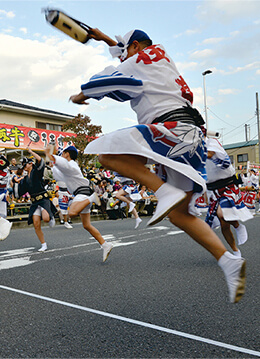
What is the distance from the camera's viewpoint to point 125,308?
322 cm

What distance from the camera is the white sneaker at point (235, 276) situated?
7.45 ft

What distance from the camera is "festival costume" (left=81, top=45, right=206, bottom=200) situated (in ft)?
7.98

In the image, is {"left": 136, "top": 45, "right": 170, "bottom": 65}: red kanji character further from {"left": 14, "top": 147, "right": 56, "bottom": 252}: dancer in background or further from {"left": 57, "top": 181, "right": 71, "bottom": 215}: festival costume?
{"left": 57, "top": 181, "right": 71, "bottom": 215}: festival costume

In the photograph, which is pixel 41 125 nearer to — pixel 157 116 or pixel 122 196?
pixel 122 196

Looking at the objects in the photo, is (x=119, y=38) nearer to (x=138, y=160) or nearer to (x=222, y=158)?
(x=138, y=160)

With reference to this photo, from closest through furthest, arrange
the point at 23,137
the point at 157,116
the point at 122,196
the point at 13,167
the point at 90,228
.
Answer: the point at 157,116 → the point at 90,228 → the point at 122,196 → the point at 13,167 → the point at 23,137

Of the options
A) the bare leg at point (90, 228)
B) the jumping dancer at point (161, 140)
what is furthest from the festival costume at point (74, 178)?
the jumping dancer at point (161, 140)

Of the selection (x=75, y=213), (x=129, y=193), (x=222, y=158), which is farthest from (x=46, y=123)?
(x=222, y=158)

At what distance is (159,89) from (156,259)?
3.60 meters

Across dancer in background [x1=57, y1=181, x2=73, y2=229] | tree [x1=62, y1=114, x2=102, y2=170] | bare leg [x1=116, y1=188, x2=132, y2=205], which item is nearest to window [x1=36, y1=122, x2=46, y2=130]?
tree [x1=62, y1=114, x2=102, y2=170]

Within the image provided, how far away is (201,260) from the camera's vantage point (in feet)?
18.0

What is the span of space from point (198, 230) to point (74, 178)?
4245 millimetres

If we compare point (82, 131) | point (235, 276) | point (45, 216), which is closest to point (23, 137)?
point (82, 131)

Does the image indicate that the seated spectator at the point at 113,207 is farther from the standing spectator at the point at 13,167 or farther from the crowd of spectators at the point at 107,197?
the standing spectator at the point at 13,167
